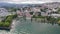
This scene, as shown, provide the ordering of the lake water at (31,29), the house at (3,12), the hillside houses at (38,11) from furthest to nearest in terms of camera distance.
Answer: the hillside houses at (38,11) < the house at (3,12) < the lake water at (31,29)

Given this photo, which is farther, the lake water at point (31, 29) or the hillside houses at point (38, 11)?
the hillside houses at point (38, 11)

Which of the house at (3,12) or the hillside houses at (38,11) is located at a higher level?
the house at (3,12)

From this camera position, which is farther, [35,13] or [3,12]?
[35,13]

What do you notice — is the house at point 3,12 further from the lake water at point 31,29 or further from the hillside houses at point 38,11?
the lake water at point 31,29

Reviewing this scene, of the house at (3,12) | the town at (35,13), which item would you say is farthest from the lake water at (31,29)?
the house at (3,12)

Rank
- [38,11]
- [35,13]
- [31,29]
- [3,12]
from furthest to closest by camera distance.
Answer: [38,11], [35,13], [3,12], [31,29]

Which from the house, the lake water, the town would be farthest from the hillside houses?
the lake water

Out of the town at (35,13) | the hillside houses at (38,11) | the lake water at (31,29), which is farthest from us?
the hillside houses at (38,11)

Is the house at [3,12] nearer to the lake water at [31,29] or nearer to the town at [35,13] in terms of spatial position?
the town at [35,13]

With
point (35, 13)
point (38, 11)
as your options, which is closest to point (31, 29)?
point (35, 13)

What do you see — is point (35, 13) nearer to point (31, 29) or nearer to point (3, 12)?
point (3, 12)

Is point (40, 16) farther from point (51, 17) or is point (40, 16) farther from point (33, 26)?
point (33, 26)

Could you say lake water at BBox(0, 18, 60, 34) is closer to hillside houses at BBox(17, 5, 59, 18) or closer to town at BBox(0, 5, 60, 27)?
town at BBox(0, 5, 60, 27)
